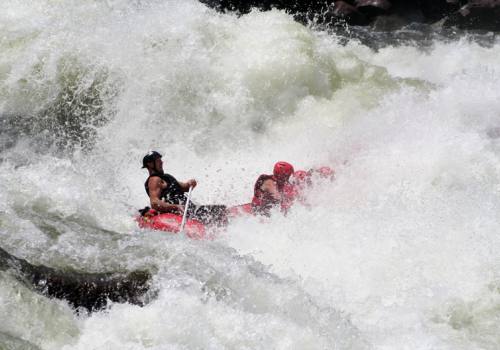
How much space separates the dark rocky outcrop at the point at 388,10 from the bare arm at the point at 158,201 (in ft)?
21.1

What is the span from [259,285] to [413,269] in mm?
1384

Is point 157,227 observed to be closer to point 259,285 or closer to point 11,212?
point 11,212

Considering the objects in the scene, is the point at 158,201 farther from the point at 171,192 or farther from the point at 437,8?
the point at 437,8

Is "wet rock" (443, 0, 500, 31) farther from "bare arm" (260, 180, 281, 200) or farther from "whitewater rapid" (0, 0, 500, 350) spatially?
"bare arm" (260, 180, 281, 200)

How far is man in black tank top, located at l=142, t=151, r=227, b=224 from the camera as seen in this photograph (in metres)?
5.91

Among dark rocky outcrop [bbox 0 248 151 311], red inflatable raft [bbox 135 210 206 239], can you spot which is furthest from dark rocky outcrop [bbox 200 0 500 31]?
dark rocky outcrop [bbox 0 248 151 311]

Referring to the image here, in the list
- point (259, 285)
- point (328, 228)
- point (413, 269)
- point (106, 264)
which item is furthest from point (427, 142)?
point (106, 264)

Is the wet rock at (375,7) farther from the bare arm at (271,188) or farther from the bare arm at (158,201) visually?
the bare arm at (158,201)

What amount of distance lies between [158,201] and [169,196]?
252 mm

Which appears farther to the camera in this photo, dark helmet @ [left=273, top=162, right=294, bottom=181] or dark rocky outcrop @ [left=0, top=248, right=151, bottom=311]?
dark helmet @ [left=273, top=162, right=294, bottom=181]

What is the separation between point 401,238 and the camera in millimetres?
5164

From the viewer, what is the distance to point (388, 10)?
11391 mm

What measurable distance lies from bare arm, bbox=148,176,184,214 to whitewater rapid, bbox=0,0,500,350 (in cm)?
30

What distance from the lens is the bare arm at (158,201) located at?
593 cm
